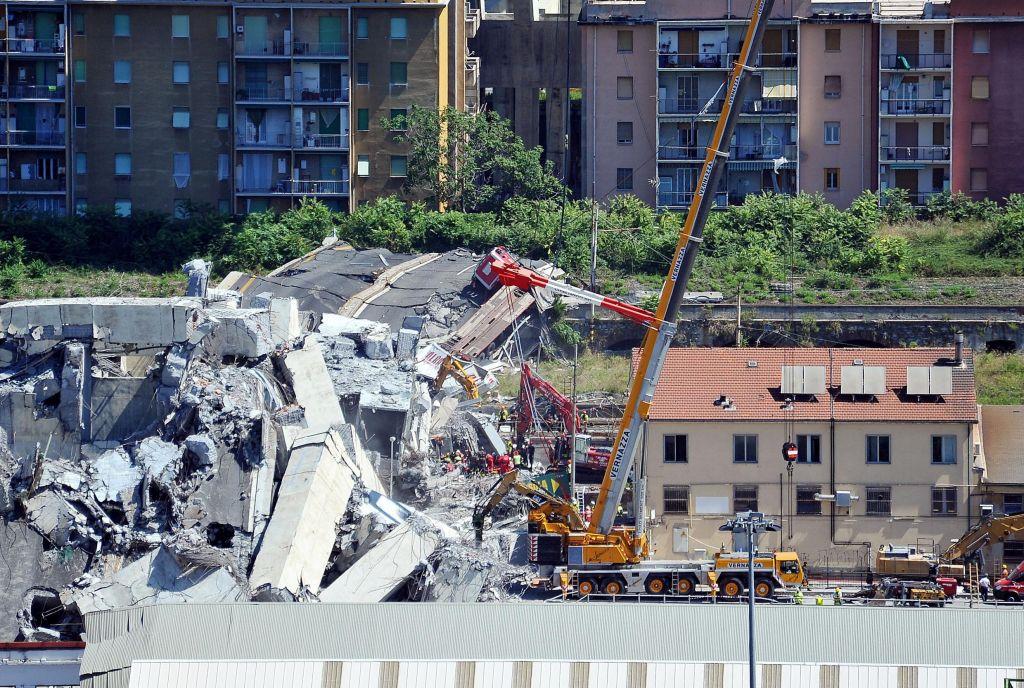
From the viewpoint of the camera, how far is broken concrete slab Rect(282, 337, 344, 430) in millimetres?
40438

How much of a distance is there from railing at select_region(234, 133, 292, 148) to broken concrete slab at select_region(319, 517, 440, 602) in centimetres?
3013

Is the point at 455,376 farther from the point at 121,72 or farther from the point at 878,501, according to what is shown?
the point at 121,72

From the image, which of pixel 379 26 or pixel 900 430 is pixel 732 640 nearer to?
pixel 900 430

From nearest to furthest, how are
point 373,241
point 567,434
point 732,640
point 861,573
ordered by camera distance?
point 732,640, point 861,573, point 567,434, point 373,241

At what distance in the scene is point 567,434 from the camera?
4588cm

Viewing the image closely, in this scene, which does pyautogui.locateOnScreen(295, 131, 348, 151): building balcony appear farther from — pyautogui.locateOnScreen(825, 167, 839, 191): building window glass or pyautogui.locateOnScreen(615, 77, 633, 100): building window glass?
pyautogui.locateOnScreen(825, 167, 839, 191): building window glass

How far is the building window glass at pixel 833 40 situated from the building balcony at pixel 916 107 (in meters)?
2.39

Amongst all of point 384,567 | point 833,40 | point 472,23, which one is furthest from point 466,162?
point 384,567

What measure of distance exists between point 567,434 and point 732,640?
14690 millimetres

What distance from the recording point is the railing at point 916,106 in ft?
209

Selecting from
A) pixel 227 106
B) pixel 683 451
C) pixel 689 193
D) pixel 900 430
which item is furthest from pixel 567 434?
pixel 227 106

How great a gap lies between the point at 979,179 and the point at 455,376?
81.6 feet

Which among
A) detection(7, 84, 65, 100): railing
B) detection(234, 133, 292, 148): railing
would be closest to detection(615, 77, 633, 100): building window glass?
detection(234, 133, 292, 148): railing

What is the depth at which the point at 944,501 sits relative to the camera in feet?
133
